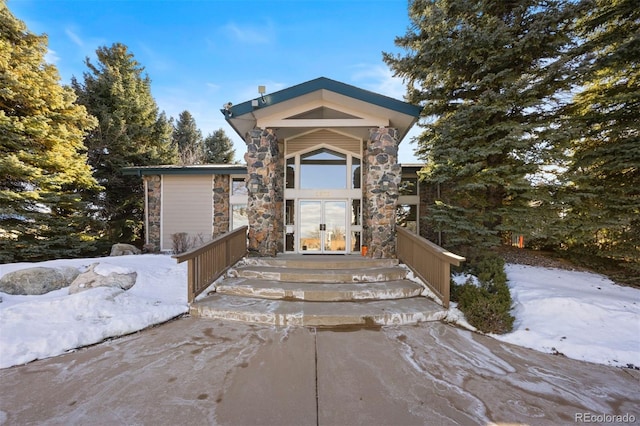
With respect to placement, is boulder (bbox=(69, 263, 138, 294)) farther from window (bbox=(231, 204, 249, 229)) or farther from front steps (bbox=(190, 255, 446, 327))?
window (bbox=(231, 204, 249, 229))

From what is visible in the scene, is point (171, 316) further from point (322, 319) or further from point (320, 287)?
point (320, 287)

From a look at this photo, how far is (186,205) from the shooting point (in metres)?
10.8

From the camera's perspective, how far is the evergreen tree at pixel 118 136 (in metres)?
12.7

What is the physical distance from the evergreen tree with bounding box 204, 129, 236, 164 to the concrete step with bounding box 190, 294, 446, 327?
877 inches

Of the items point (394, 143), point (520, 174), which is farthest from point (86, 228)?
point (520, 174)

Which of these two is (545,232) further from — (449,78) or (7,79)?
(7,79)

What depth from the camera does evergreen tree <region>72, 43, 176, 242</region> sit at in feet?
41.7

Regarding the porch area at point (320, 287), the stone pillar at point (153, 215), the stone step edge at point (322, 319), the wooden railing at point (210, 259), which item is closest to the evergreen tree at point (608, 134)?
the porch area at point (320, 287)

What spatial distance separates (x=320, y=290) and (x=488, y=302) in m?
2.92

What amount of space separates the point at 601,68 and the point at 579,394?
6973 millimetres

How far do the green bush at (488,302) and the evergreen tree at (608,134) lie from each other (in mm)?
2780

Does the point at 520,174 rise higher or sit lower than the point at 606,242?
higher

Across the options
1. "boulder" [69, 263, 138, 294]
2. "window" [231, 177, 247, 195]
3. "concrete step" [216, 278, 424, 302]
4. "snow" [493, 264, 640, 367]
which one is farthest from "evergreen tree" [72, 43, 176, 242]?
"snow" [493, 264, 640, 367]

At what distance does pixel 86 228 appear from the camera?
1066 centimetres
